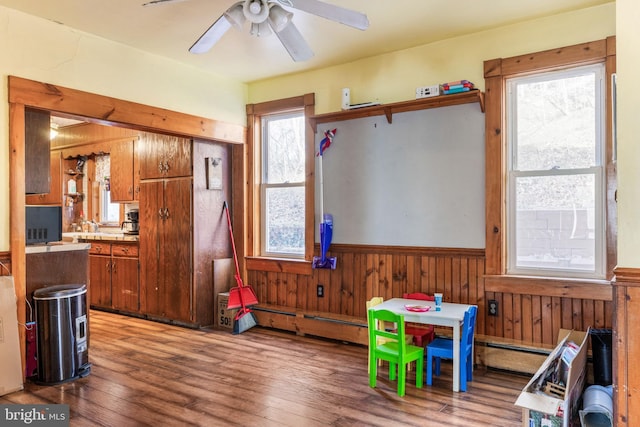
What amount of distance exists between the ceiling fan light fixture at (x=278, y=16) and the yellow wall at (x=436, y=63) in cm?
167

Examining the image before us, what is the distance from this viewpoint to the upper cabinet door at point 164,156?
500 cm

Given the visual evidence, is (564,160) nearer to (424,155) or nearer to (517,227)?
(517,227)

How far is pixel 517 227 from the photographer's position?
3.68 meters

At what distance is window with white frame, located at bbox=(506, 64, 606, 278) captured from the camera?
3.36 metres

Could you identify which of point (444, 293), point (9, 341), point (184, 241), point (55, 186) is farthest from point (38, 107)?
point (55, 186)

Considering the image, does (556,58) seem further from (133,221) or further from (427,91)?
(133,221)

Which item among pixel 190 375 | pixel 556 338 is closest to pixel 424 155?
pixel 556 338

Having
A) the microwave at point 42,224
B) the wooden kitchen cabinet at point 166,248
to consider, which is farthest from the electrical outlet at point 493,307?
the microwave at point 42,224

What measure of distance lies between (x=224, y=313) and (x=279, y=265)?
82 cm

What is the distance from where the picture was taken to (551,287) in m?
3.43

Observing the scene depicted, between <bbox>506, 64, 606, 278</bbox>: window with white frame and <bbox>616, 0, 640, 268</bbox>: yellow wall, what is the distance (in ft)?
4.49

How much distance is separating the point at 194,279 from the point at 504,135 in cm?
342

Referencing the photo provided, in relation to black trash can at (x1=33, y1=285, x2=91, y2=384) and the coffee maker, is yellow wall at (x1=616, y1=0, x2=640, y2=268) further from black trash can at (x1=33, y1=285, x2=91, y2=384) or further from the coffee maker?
the coffee maker

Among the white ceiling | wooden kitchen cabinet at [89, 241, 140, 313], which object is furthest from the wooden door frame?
wooden kitchen cabinet at [89, 241, 140, 313]
